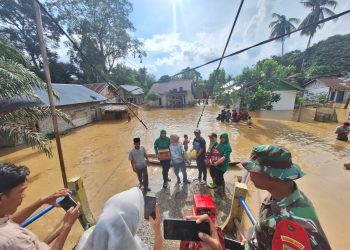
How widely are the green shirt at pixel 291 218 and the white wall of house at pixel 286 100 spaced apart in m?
23.7

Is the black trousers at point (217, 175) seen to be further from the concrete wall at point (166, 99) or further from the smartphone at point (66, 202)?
the concrete wall at point (166, 99)

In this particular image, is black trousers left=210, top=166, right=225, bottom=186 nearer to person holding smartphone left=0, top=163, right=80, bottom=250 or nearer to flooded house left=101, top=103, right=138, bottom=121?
person holding smartphone left=0, top=163, right=80, bottom=250

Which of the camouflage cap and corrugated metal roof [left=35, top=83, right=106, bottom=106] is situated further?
corrugated metal roof [left=35, top=83, right=106, bottom=106]

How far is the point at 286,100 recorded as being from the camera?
2233 cm

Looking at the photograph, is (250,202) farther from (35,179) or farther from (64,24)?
(64,24)

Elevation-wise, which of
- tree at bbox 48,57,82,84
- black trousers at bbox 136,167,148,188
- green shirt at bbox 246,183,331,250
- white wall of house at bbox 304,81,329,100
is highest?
tree at bbox 48,57,82,84

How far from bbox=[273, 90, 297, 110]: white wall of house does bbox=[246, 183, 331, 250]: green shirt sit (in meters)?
23.7

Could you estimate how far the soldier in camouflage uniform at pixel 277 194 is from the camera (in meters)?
1.28

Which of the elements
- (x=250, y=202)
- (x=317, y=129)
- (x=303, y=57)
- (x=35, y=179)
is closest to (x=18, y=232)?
(x=250, y=202)

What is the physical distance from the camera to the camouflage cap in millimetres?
1388

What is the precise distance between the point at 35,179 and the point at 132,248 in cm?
791

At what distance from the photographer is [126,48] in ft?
114

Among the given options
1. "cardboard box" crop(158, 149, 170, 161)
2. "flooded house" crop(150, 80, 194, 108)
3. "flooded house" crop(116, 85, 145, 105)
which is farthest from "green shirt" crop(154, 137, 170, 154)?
"flooded house" crop(116, 85, 145, 105)

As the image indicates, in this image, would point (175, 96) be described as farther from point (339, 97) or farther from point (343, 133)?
point (339, 97)
